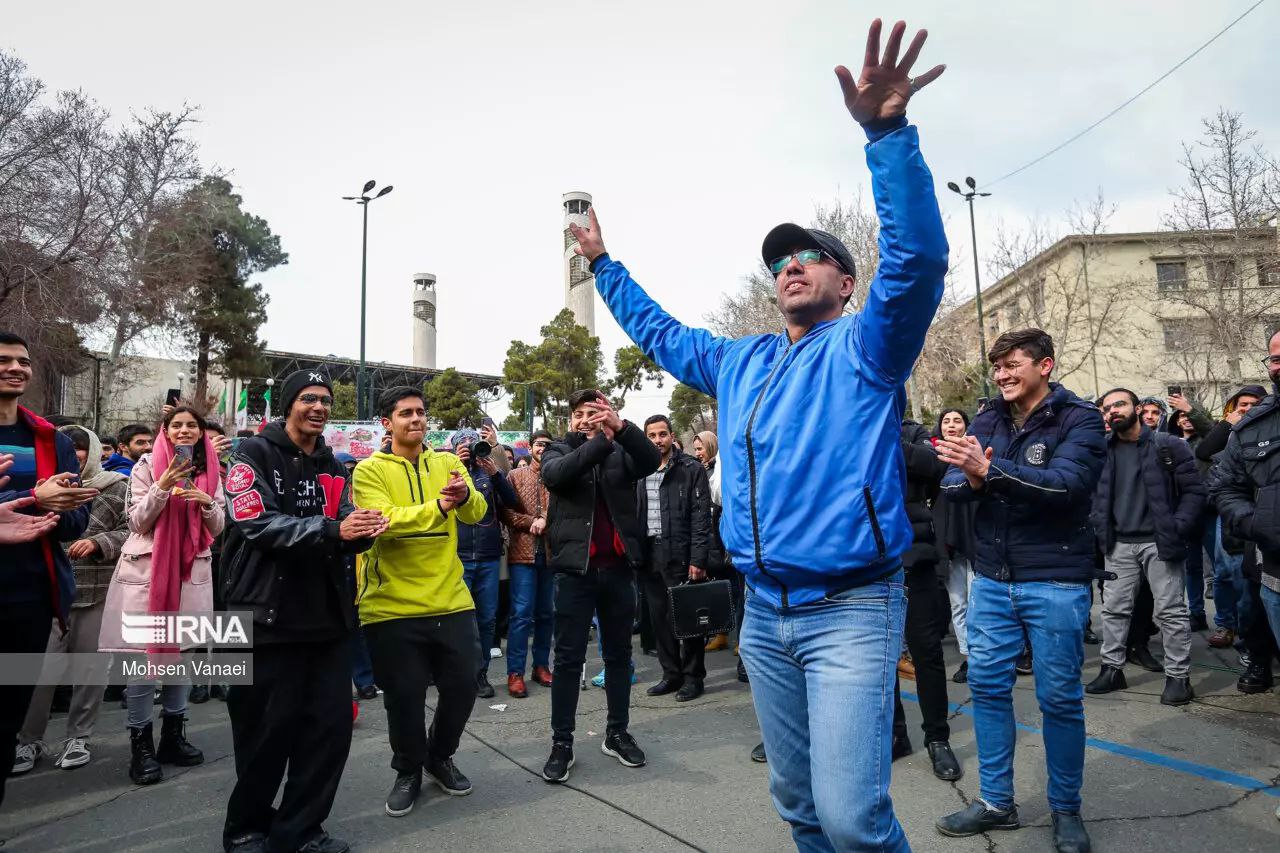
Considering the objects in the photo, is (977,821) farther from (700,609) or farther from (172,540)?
(172,540)

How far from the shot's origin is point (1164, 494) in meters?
5.73

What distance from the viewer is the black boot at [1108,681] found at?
5.70m

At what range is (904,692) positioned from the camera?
5785 millimetres

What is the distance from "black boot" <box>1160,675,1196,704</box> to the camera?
5.37 metres

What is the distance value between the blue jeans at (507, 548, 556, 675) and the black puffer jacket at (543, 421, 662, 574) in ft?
5.77

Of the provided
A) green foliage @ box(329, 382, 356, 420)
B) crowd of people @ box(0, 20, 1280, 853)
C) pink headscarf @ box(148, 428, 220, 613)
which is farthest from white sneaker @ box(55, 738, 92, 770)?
green foliage @ box(329, 382, 356, 420)

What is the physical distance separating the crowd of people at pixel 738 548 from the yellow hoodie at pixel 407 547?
2 cm

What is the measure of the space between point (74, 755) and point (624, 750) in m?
3.28

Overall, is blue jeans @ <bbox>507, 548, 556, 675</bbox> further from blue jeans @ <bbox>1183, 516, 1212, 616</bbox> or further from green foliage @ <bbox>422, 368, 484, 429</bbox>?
green foliage @ <bbox>422, 368, 484, 429</bbox>

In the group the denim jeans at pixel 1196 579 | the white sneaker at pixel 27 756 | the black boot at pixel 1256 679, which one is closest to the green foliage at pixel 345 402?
the white sneaker at pixel 27 756

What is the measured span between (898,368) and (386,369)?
60.4 metres

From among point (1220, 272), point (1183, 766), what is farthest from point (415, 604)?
point (1220, 272)

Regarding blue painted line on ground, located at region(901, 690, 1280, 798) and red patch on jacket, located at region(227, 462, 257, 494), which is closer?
red patch on jacket, located at region(227, 462, 257, 494)

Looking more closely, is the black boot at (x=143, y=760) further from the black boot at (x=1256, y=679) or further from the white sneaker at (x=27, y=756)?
the black boot at (x=1256, y=679)
